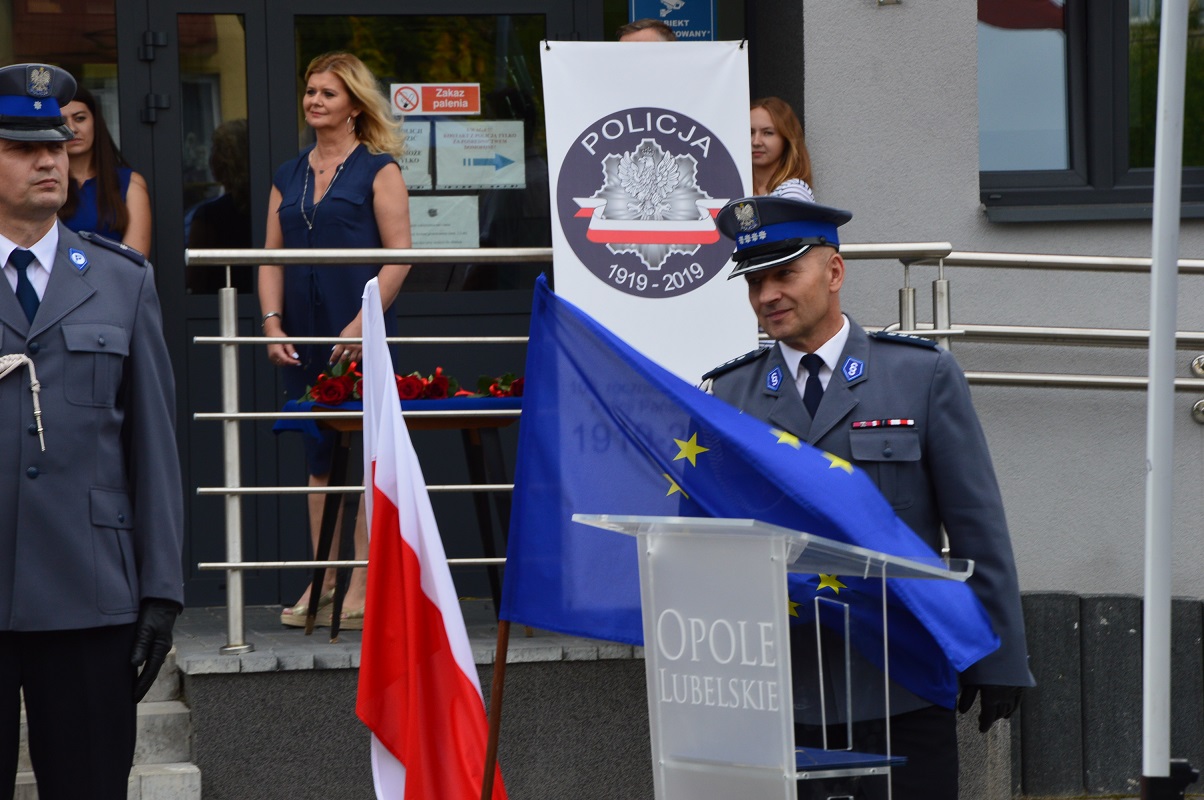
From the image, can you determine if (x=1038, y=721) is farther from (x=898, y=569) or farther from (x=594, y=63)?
(x=898, y=569)

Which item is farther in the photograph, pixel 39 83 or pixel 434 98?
pixel 434 98

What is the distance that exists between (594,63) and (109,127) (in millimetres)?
2868

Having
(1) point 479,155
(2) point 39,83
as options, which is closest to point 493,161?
(1) point 479,155

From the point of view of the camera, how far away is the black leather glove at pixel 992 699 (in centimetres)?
366

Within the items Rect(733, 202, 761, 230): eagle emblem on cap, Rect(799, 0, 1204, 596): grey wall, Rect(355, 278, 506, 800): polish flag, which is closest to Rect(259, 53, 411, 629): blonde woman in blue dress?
Rect(355, 278, 506, 800): polish flag

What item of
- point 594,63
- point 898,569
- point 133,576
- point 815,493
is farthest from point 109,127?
point 898,569

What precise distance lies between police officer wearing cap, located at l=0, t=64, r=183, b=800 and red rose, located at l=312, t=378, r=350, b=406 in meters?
1.86

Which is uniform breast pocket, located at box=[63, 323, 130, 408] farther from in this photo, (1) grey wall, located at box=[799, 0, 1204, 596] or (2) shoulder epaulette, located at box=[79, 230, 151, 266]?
(1) grey wall, located at box=[799, 0, 1204, 596]

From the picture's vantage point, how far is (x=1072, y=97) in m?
7.62

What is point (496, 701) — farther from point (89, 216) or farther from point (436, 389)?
point (89, 216)

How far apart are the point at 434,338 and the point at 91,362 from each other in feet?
6.53

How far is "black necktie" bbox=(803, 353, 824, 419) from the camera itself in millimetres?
3770

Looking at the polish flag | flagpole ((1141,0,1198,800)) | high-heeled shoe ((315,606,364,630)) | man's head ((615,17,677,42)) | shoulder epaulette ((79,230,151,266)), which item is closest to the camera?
flagpole ((1141,0,1198,800))

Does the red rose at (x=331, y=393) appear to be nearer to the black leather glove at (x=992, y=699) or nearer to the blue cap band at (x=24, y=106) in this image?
the blue cap band at (x=24, y=106)
